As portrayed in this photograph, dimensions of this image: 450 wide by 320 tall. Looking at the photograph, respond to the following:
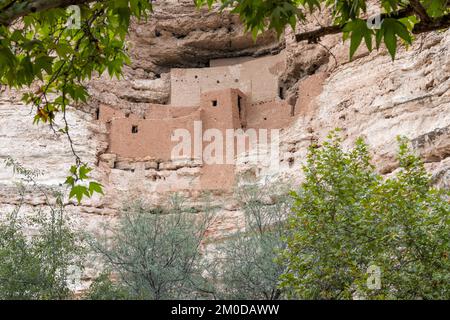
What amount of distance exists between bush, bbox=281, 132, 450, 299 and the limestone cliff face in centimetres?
328

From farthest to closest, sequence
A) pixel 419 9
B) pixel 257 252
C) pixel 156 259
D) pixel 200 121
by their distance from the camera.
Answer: pixel 200 121, pixel 257 252, pixel 156 259, pixel 419 9

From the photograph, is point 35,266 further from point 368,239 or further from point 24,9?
point 24,9

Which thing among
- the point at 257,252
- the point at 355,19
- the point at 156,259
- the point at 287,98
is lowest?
the point at 355,19

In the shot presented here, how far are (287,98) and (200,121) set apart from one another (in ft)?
8.33

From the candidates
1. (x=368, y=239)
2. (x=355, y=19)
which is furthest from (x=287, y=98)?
(x=355, y=19)

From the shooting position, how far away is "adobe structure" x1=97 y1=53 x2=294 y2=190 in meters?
17.9

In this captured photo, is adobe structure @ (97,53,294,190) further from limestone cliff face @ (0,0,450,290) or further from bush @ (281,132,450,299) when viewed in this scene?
bush @ (281,132,450,299)

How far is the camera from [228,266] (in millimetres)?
11617

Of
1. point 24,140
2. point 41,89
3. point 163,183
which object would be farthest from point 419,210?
point 24,140

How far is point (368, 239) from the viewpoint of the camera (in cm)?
641

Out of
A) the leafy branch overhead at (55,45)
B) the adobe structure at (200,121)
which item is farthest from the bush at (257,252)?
the leafy branch overhead at (55,45)

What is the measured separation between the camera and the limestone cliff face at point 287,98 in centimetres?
1337

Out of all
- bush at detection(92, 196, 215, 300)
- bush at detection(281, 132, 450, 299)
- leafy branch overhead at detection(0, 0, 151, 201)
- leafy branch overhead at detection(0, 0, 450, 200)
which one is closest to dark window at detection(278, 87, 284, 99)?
bush at detection(92, 196, 215, 300)
